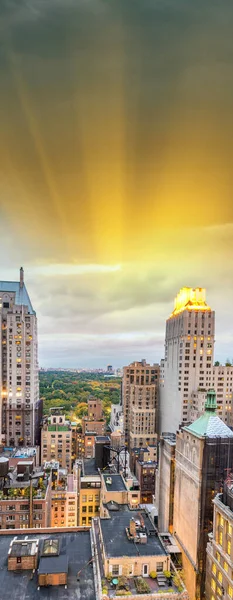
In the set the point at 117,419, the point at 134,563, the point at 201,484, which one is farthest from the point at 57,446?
the point at 134,563

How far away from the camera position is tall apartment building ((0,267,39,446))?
121m

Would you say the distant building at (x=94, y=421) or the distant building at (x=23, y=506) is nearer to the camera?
the distant building at (x=23, y=506)

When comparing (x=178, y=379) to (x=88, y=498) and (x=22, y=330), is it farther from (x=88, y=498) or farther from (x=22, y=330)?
(x=22, y=330)

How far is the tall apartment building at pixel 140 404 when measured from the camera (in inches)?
4813

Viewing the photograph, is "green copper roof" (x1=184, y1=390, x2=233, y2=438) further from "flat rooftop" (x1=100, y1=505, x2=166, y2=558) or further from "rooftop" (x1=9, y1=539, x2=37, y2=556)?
"rooftop" (x1=9, y1=539, x2=37, y2=556)

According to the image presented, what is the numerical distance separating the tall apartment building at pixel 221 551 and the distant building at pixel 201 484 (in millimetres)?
3142

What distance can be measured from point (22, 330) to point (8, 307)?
32.3ft

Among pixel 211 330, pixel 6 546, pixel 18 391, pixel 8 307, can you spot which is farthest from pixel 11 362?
pixel 6 546

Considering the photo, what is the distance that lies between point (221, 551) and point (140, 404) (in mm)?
86049

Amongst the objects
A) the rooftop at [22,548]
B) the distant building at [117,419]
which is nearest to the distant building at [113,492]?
the rooftop at [22,548]

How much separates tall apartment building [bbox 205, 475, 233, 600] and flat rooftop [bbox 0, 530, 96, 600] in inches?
622

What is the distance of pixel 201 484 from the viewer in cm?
5109

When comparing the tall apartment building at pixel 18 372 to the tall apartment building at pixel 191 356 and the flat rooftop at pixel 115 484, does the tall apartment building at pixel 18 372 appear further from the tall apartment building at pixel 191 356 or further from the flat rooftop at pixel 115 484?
the flat rooftop at pixel 115 484

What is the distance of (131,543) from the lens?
4166cm
